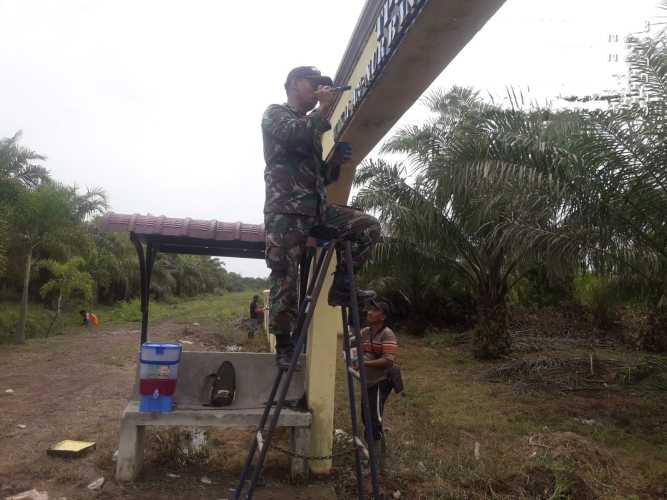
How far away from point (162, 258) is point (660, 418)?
35.8m

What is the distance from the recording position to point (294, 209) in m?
2.82

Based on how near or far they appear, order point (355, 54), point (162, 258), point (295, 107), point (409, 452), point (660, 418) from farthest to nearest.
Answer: point (162, 258)
point (660, 418)
point (409, 452)
point (355, 54)
point (295, 107)

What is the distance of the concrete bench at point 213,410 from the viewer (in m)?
4.14

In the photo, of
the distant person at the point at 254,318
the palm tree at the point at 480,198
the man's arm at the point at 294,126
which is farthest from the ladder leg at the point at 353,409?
the distant person at the point at 254,318

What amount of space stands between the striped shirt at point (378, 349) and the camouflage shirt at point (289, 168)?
2.40 m

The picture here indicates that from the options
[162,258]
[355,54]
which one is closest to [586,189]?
[355,54]

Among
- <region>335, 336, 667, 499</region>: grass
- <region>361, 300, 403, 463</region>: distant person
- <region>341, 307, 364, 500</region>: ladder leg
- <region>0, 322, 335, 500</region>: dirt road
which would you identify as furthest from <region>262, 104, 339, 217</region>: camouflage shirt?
<region>335, 336, 667, 499</region>: grass

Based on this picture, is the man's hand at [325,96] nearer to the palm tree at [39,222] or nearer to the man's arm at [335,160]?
the man's arm at [335,160]

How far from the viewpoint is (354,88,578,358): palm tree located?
6.96m

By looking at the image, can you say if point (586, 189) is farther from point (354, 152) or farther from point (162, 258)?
point (162, 258)

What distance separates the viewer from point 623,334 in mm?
13859

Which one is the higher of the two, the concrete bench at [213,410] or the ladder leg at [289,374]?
the ladder leg at [289,374]

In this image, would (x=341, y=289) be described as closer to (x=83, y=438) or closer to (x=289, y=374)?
(x=289, y=374)

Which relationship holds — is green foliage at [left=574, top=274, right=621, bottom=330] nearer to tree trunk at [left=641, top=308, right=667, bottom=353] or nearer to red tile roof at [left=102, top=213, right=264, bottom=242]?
tree trunk at [left=641, top=308, right=667, bottom=353]
